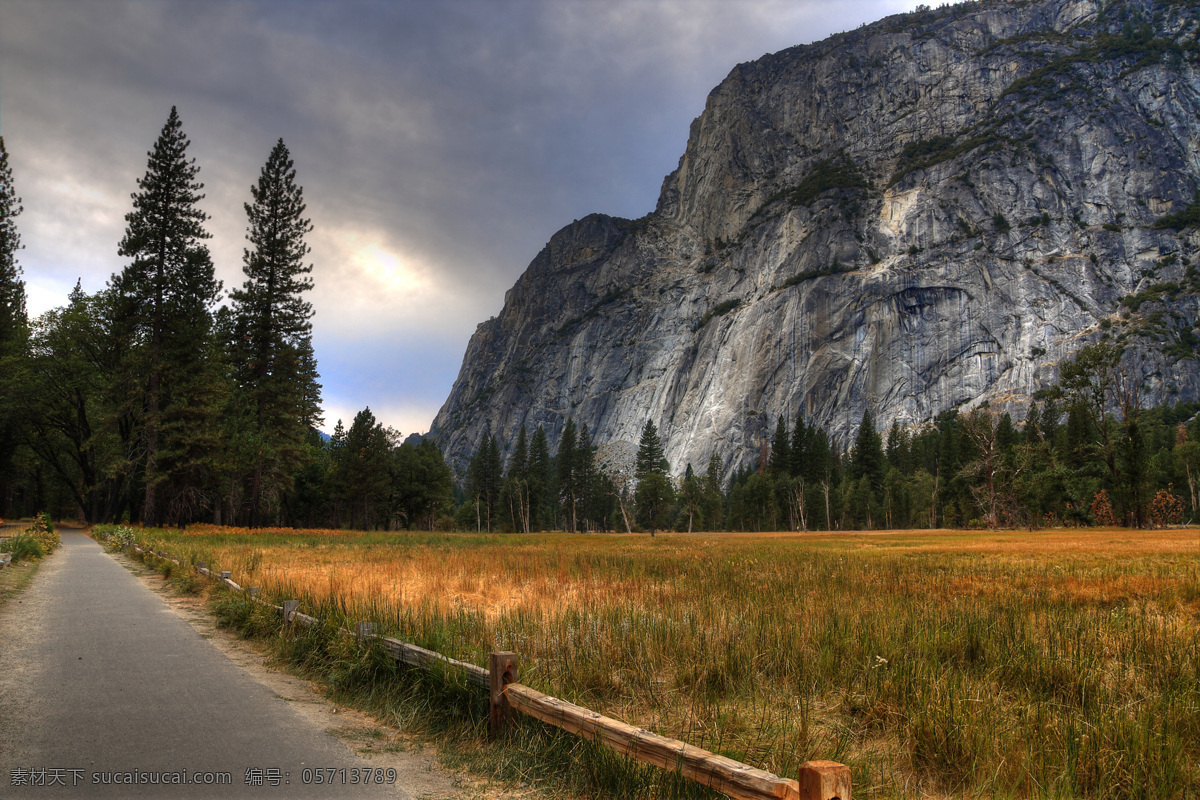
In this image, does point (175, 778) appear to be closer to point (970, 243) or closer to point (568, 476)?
point (568, 476)

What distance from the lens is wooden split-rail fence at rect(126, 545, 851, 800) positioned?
2547 mm

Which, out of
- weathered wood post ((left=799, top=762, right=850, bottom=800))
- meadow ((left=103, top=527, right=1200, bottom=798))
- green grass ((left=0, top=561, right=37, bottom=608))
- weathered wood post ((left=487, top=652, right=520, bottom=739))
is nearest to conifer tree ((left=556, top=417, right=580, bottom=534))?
green grass ((left=0, top=561, right=37, bottom=608))

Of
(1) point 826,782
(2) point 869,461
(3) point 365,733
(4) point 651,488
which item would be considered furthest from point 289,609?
(2) point 869,461

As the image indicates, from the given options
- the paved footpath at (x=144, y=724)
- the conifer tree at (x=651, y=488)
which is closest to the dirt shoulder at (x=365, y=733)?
the paved footpath at (x=144, y=724)

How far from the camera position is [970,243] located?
14138cm

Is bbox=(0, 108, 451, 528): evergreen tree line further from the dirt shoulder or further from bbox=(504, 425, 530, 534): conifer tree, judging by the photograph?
bbox=(504, 425, 530, 534): conifer tree

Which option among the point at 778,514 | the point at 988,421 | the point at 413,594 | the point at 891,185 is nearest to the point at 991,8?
the point at 891,185

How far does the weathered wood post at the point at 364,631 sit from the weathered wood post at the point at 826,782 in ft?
18.2

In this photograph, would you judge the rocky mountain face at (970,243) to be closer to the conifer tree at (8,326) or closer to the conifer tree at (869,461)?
the conifer tree at (869,461)

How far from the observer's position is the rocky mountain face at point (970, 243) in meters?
128

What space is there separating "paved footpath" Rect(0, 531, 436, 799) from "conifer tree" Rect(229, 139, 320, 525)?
31.5 meters

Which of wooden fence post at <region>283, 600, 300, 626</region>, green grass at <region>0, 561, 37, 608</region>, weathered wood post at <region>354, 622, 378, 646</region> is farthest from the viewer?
green grass at <region>0, 561, 37, 608</region>

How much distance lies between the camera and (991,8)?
610ft

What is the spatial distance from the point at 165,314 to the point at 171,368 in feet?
10.9
